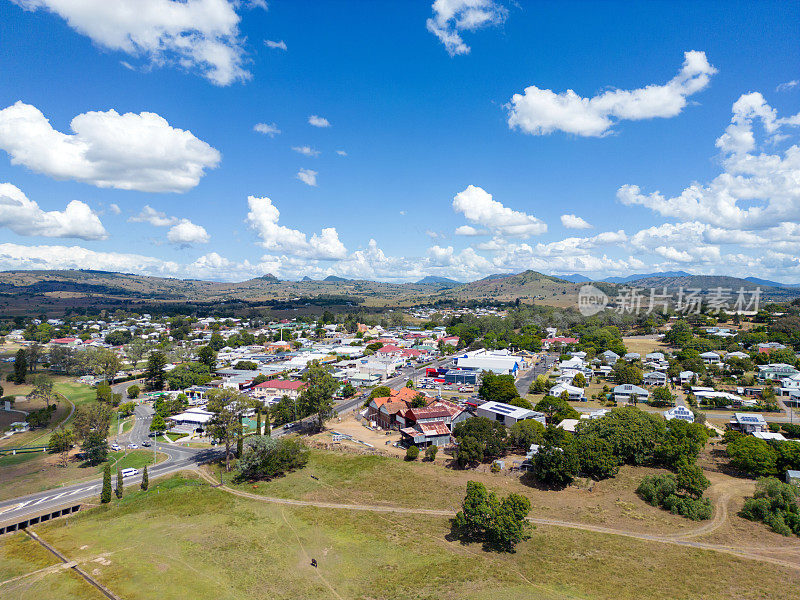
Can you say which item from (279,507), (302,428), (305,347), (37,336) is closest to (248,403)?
(302,428)

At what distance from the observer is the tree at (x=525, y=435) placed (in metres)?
51.1

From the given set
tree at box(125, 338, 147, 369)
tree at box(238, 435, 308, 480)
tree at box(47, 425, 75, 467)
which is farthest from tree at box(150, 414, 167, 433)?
tree at box(125, 338, 147, 369)

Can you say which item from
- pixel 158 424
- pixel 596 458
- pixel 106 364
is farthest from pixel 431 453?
pixel 106 364

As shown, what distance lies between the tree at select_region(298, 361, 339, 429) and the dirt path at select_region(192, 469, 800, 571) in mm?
18141

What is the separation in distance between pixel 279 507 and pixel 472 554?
19.1m

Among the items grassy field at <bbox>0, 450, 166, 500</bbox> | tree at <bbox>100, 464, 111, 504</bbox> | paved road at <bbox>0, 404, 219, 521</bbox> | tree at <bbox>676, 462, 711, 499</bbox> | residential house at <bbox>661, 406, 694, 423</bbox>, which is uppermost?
residential house at <bbox>661, 406, 694, 423</bbox>

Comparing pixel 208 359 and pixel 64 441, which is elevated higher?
pixel 208 359

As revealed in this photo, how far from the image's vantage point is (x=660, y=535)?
34.4m

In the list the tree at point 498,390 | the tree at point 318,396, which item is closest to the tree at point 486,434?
the tree at point 498,390

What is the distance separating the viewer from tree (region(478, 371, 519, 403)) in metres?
67.5

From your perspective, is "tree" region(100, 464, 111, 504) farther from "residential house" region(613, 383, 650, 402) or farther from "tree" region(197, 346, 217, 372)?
"residential house" region(613, 383, 650, 402)

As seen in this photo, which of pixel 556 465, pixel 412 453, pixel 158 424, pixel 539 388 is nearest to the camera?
pixel 556 465

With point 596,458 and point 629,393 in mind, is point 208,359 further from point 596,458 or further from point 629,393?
point 629,393

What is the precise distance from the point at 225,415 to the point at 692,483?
166 feet
